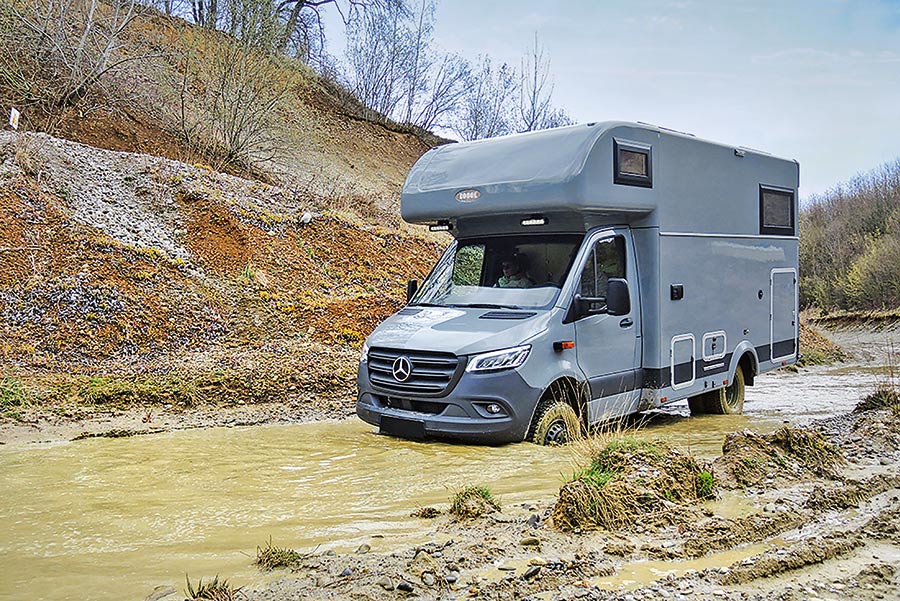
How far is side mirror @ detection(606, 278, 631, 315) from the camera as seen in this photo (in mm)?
8664

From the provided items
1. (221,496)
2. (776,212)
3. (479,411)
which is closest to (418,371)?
(479,411)

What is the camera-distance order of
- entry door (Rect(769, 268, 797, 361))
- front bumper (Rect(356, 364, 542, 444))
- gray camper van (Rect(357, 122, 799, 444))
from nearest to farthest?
front bumper (Rect(356, 364, 542, 444)) → gray camper van (Rect(357, 122, 799, 444)) → entry door (Rect(769, 268, 797, 361))

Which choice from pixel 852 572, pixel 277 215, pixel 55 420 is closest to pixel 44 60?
pixel 277 215

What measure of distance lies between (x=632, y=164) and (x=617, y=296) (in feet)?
5.40

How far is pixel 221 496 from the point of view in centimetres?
668

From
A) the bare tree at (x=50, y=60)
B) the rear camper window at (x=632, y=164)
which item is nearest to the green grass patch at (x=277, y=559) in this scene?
the rear camper window at (x=632, y=164)

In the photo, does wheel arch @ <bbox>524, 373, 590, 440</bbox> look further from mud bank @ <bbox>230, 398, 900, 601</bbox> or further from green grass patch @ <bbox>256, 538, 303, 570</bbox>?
green grass patch @ <bbox>256, 538, 303, 570</bbox>

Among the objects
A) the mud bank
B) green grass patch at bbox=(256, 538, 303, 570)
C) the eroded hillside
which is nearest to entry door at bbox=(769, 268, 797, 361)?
the mud bank

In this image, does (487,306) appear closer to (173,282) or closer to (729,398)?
(729,398)

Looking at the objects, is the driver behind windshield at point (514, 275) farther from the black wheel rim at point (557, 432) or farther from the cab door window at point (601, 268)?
the black wheel rim at point (557, 432)

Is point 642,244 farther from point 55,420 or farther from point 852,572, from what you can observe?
point 55,420

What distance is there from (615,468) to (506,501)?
3.04 feet

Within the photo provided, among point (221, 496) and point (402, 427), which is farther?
point (402, 427)

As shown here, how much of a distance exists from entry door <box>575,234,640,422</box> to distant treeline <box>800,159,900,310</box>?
28.7 m
